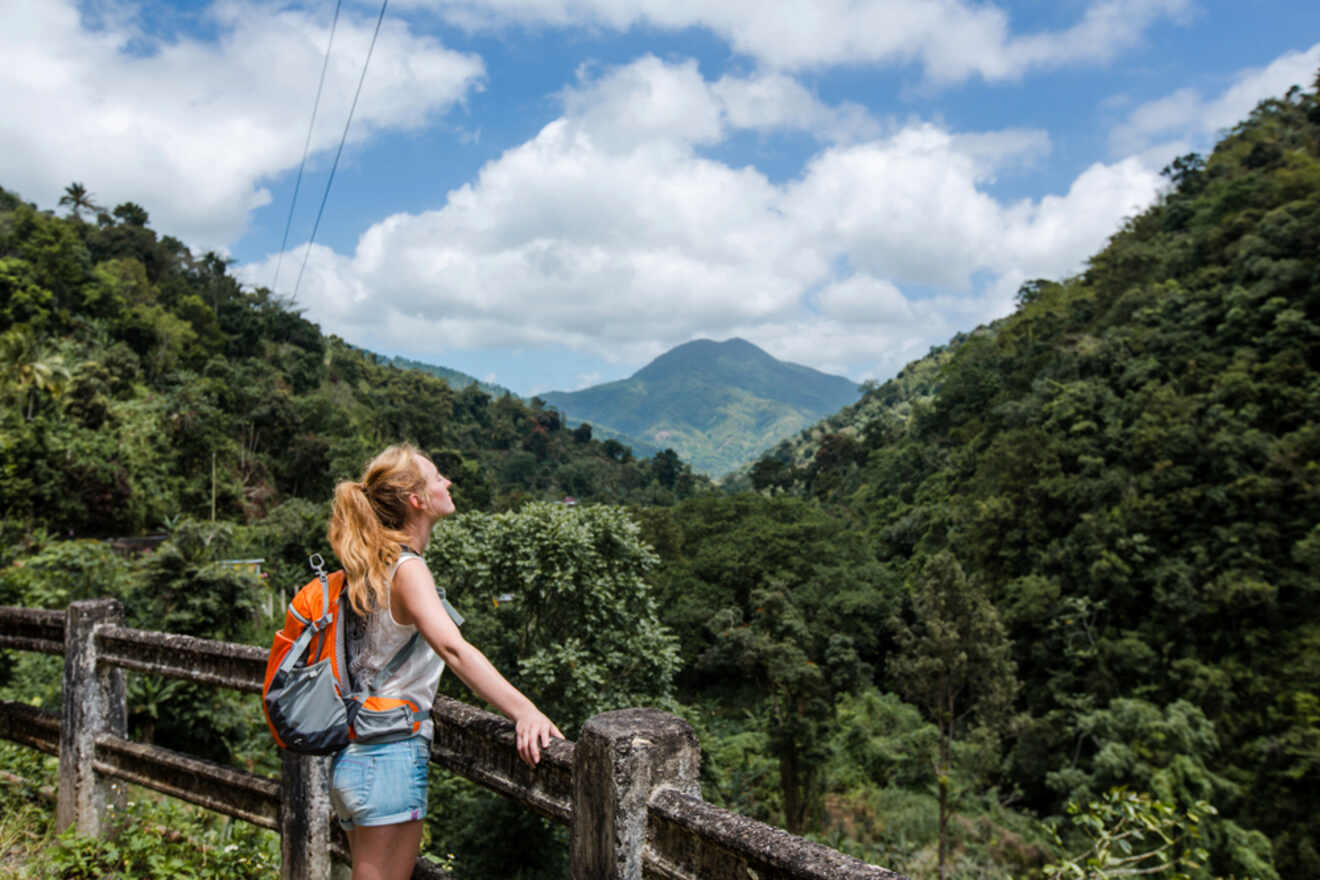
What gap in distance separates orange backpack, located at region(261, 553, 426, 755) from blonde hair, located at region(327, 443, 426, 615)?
92 millimetres

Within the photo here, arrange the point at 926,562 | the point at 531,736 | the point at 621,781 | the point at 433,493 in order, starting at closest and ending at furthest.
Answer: the point at 621,781 → the point at 531,736 → the point at 433,493 → the point at 926,562

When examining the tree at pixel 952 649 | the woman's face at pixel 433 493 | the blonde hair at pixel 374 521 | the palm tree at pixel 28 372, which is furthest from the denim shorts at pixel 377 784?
the palm tree at pixel 28 372

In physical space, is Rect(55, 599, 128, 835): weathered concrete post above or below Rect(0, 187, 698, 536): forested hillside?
below

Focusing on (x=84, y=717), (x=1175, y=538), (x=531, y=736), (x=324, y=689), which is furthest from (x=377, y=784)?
(x=1175, y=538)

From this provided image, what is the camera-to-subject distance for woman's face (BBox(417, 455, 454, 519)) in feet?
6.13

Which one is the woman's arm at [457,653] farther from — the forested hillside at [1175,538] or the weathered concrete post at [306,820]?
the forested hillside at [1175,538]

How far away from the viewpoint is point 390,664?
1.76 metres

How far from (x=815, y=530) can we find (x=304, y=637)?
33.4 meters

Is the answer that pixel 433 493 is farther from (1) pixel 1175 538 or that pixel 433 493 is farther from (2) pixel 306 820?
(1) pixel 1175 538

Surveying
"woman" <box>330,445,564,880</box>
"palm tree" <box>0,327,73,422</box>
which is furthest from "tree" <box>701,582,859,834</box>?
"palm tree" <box>0,327,73,422</box>

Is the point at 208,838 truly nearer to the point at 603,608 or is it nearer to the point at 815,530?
the point at 603,608

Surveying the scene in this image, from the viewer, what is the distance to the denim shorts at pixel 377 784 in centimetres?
166

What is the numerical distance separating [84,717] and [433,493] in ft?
8.29

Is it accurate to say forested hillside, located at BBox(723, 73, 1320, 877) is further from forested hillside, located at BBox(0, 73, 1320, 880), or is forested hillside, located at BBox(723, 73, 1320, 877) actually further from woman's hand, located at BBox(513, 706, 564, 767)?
woman's hand, located at BBox(513, 706, 564, 767)
